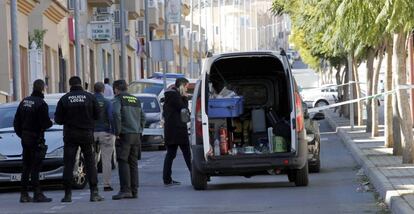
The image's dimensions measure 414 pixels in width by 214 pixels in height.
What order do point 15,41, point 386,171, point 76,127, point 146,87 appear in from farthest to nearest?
point 146,87 → point 15,41 → point 386,171 → point 76,127

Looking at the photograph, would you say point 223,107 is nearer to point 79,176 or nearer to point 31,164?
point 79,176

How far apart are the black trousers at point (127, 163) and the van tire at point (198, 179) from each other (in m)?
1.26

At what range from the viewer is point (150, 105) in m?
33.2

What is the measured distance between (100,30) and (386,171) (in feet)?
98.6

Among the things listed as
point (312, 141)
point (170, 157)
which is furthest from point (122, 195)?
point (312, 141)

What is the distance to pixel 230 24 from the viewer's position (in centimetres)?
15375

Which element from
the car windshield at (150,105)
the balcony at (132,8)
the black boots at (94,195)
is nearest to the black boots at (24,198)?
the black boots at (94,195)

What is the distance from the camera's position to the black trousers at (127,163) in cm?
1753

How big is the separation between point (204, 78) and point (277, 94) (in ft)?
6.98

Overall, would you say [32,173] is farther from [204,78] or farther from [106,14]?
[106,14]

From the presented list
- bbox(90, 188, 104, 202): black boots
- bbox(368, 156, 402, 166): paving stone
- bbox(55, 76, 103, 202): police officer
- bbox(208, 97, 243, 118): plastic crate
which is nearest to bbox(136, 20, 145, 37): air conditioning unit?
bbox(368, 156, 402, 166): paving stone

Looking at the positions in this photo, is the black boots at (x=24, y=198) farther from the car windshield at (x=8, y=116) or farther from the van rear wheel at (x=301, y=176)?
the van rear wheel at (x=301, y=176)

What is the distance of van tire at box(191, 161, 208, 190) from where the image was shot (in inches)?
730

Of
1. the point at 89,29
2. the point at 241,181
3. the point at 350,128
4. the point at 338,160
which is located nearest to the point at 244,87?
the point at 241,181
